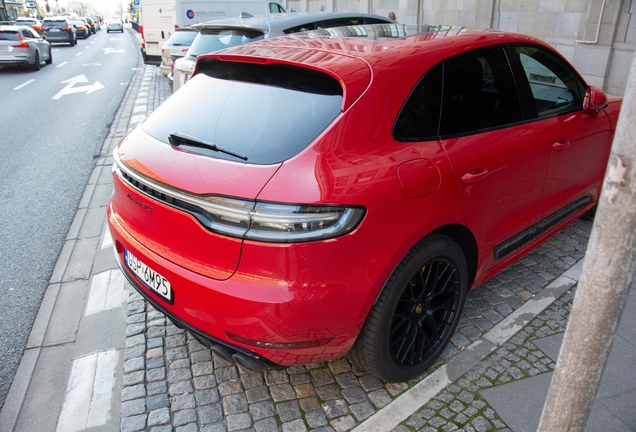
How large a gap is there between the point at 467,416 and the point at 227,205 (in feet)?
5.15

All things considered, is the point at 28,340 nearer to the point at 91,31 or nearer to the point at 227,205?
the point at 227,205

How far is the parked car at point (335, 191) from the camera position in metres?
2.20

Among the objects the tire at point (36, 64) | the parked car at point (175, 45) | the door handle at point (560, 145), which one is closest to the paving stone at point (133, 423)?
the door handle at point (560, 145)

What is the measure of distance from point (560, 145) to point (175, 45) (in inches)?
422

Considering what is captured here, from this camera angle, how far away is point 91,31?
51.2 meters

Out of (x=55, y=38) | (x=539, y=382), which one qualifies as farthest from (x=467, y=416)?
(x=55, y=38)

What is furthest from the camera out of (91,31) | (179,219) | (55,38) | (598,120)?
(91,31)


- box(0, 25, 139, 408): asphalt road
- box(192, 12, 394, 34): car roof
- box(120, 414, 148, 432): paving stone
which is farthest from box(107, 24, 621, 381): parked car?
box(192, 12, 394, 34): car roof

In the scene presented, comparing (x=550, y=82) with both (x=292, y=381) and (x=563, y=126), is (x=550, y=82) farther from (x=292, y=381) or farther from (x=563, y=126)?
(x=292, y=381)

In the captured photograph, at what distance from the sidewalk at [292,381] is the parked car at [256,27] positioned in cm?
407

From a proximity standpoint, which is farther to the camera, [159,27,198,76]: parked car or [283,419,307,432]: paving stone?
[159,27,198,76]: parked car

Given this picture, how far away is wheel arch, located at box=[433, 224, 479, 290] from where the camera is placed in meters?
2.78

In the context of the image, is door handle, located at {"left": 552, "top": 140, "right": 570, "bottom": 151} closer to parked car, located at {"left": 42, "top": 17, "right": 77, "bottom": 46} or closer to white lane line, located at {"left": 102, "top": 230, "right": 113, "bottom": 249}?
white lane line, located at {"left": 102, "top": 230, "right": 113, "bottom": 249}

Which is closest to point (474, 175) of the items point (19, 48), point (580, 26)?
point (580, 26)
